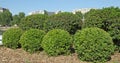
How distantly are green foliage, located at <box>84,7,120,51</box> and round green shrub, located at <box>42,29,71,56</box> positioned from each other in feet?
4.20

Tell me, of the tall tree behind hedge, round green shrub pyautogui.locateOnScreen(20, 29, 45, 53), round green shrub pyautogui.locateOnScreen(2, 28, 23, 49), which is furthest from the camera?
the tall tree behind hedge

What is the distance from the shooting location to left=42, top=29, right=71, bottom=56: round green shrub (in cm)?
1017

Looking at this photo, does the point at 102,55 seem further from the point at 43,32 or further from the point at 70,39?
the point at 43,32

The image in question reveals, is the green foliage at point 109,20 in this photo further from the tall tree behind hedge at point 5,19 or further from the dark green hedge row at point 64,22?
the tall tree behind hedge at point 5,19

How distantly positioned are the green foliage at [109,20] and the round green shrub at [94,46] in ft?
3.46

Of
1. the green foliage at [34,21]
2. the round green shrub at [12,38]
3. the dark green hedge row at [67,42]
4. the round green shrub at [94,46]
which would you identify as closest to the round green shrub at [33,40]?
the dark green hedge row at [67,42]

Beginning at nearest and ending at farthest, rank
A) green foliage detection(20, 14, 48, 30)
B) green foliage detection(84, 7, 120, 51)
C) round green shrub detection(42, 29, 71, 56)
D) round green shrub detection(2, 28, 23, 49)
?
green foliage detection(84, 7, 120, 51), round green shrub detection(42, 29, 71, 56), round green shrub detection(2, 28, 23, 49), green foliage detection(20, 14, 48, 30)

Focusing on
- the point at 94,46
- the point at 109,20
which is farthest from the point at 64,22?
the point at 94,46

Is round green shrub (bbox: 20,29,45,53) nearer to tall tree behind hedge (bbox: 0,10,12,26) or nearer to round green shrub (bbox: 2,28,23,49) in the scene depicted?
round green shrub (bbox: 2,28,23,49)

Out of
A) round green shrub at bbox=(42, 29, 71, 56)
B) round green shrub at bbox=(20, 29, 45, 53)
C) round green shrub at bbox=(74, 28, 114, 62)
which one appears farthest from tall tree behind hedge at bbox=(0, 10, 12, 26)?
round green shrub at bbox=(74, 28, 114, 62)

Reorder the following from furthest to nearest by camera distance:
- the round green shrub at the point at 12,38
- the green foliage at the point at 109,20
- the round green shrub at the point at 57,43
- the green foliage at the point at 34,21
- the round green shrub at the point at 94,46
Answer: the green foliage at the point at 34,21
the round green shrub at the point at 12,38
the round green shrub at the point at 57,43
the green foliage at the point at 109,20
the round green shrub at the point at 94,46

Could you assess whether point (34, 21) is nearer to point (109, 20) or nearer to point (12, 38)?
point (12, 38)

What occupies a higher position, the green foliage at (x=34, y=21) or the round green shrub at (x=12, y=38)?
A: the green foliage at (x=34, y=21)

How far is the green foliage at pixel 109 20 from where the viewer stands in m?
10.0
